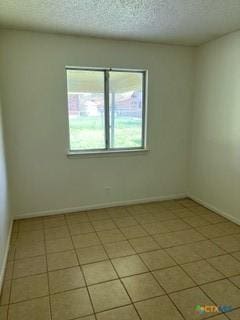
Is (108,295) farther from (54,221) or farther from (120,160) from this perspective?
(120,160)

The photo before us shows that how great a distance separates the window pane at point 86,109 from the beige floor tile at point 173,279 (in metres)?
2.06

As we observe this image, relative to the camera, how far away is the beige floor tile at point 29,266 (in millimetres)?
2250

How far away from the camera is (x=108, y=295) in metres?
1.96

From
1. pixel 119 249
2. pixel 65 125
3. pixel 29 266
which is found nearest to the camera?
pixel 29 266

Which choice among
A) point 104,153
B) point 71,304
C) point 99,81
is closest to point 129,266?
point 71,304

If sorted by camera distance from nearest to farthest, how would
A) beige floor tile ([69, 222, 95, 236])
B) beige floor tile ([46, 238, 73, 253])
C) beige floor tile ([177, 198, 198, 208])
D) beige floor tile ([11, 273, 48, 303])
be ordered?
beige floor tile ([11, 273, 48, 303]) < beige floor tile ([46, 238, 73, 253]) < beige floor tile ([69, 222, 95, 236]) < beige floor tile ([177, 198, 198, 208])

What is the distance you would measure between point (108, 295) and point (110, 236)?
0.99m

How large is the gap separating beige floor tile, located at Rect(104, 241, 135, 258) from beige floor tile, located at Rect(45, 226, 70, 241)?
58cm

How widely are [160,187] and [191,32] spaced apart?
2333 millimetres

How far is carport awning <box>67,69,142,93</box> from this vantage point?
3458mm

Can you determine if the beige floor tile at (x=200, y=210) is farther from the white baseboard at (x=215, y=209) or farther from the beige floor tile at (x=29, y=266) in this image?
the beige floor tile at (x=29, y=266)

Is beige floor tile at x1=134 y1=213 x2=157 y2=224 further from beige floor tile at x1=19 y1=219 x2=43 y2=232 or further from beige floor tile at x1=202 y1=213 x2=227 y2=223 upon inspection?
beige floor tile at x1=19 y1=219 x2=43 y2=232

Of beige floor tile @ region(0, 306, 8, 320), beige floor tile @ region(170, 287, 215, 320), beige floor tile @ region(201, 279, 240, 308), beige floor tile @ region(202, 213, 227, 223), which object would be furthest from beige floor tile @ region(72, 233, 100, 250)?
beige floor tile @ region(202, 213, 227, 223)

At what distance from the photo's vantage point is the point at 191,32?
314cm
